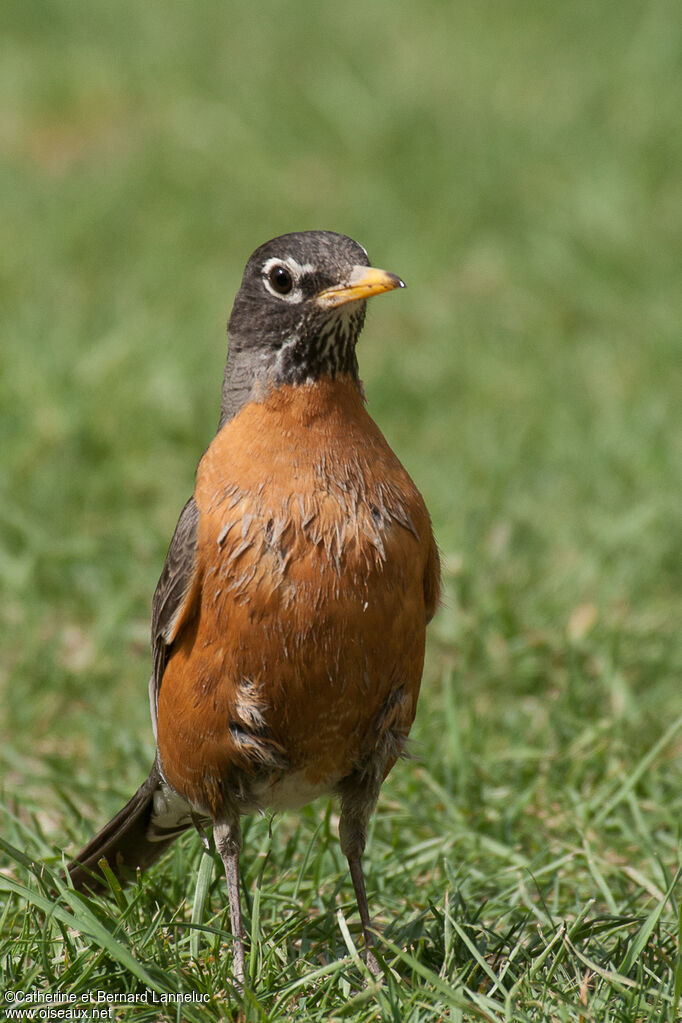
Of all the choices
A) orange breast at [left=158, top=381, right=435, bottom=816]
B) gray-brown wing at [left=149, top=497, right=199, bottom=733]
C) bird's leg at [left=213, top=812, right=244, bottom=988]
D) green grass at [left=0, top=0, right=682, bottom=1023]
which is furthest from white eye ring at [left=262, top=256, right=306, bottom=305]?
green grass at [left=0, top=0, right=682, bottom=1023]

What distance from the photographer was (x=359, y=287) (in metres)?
3.60

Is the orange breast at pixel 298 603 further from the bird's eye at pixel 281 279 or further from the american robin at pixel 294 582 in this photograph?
the bird's eye at pixel 281 279

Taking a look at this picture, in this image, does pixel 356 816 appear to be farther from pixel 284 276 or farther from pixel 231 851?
pixel 284 276

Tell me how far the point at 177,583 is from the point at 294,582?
406 millimetres

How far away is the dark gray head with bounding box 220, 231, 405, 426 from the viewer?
365 cm

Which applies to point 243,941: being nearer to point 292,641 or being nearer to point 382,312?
point 292,641

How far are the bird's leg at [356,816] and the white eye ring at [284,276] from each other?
4.80 feet

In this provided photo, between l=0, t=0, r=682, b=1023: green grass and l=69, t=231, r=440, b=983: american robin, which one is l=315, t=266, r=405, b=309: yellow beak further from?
l=0, t=0, r=682, b=1023: green grass

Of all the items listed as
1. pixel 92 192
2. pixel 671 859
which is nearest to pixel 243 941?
pixel 671 859

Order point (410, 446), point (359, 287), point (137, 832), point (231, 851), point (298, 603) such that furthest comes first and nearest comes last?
point (410, 446) < point (137, 832) < point (231, 851) < point (359, 287) < point (298, 603)

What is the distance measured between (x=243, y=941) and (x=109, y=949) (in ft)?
1.48

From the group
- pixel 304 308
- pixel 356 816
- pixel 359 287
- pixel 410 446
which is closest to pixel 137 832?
pixel 356 816

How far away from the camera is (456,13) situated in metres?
13.0

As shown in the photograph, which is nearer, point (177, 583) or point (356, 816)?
point (177, 583)
